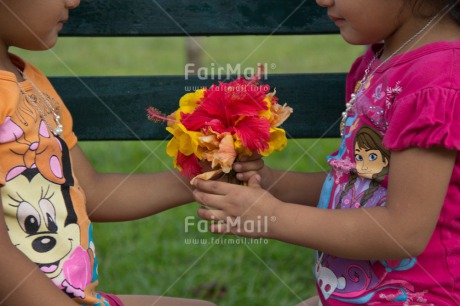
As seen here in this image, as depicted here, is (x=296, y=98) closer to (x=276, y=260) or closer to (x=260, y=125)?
(x=260, y=125)

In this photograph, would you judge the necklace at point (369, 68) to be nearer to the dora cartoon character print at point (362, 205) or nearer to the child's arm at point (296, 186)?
the dora cartoon character print at point (362, 205)

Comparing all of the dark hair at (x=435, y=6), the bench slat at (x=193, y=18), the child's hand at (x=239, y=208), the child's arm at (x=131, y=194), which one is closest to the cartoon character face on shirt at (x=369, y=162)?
the child's hand at (x=239, y=208)

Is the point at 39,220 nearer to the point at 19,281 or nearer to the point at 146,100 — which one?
the point at 19,281

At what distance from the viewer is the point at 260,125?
1.67 metres

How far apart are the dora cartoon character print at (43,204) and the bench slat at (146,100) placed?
512 millimetres

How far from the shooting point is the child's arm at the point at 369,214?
1554 mm

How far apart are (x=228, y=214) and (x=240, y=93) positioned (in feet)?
0.91

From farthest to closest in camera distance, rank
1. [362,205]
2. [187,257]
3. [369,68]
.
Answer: [187,257] → [369,68] → [362,205]

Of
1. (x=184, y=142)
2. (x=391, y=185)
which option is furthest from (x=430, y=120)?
(x=184, y=142)

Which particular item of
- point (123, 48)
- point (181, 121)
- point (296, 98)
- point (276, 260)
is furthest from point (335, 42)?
point (181, 121)

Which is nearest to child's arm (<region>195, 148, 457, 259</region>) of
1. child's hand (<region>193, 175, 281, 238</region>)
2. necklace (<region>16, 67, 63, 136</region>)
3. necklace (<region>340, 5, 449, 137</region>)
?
child's hand (<region>193, 175, 281, 238</region>)

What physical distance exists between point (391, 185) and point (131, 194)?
0.75m

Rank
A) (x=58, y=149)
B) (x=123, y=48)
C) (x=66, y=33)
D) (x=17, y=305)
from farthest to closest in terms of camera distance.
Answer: (x=123, y=48) → (x=66, y=33) → (x=58, y=149) → (x=17, y=305)

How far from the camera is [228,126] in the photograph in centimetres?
170
